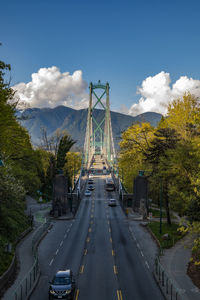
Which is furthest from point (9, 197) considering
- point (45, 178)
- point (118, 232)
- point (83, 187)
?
point (83, 187)

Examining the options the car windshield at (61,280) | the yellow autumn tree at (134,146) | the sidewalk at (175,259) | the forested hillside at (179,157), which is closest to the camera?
the car windshield at (61,280)

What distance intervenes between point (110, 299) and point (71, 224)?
23.1 meters

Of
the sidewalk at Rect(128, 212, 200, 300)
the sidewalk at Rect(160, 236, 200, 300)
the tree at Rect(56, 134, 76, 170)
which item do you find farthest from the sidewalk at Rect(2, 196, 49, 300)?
the tree at Rect(56, 134, 76, 170)

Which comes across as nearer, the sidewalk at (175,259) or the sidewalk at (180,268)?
the sidewalk at (180,268)

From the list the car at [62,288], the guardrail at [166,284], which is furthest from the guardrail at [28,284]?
the guardrail at [166,284]

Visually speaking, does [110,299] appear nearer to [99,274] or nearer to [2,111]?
[99,274]

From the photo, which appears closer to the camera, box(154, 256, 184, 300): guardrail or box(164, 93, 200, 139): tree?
box(154, 256, 184, 300): guardrail

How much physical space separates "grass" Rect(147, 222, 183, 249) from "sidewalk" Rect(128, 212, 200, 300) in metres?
0.64

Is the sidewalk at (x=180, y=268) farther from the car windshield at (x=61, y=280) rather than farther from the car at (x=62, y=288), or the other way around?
the car windshield at (x=61, y=280)

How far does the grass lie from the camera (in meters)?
28.8

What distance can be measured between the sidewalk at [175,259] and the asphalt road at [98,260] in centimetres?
100

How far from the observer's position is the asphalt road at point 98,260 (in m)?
18.5

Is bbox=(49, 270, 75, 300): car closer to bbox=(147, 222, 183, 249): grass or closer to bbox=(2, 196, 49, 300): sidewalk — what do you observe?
bbox=(2, 196, 49, 300): sidewalk

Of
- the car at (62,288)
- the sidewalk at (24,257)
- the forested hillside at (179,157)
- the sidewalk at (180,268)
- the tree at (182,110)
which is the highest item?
the tree at (182,110)
